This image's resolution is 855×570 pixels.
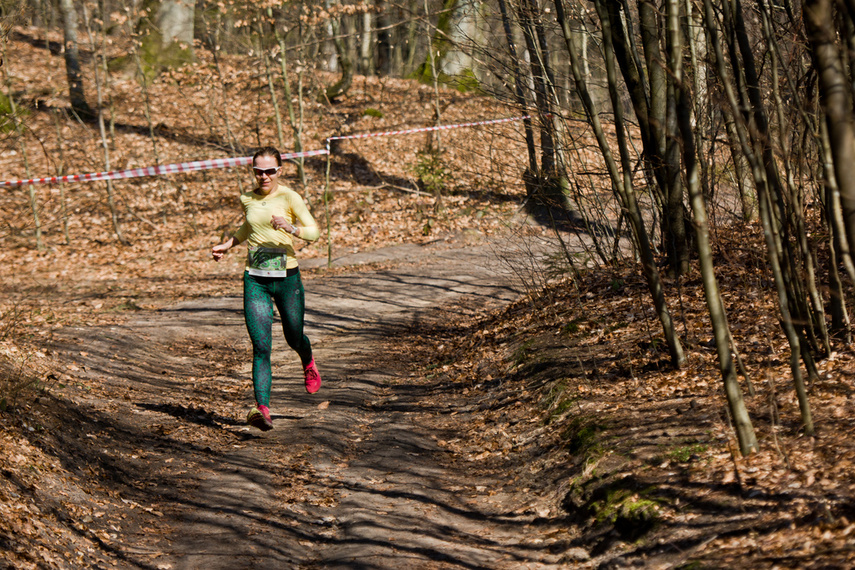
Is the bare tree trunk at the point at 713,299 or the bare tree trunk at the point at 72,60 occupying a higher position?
the bare tree trunk at the point at 72,60

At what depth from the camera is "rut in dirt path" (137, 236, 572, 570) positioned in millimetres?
4070

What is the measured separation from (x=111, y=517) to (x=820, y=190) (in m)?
5.42

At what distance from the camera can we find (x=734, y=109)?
139 inches

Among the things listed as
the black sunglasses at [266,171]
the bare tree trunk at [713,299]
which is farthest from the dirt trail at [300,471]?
the black sunglasses at [266,171]

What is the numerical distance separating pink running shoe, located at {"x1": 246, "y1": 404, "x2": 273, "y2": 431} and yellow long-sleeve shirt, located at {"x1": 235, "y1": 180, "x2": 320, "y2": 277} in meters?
1.05

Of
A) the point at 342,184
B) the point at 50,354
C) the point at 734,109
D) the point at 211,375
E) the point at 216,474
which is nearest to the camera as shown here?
the point at 734,109

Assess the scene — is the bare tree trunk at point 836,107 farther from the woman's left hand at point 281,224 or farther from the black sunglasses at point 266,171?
the black sunglasses at point 266,171

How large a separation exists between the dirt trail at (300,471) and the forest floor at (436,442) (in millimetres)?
21

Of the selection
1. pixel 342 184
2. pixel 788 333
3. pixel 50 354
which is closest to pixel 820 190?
pixel 788 333

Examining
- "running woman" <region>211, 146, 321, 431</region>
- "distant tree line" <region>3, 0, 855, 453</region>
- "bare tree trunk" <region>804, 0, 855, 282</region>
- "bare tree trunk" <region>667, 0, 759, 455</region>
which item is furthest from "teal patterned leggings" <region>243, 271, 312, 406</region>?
"bare tree trunk" <region>804, 0, 855, 282</region>

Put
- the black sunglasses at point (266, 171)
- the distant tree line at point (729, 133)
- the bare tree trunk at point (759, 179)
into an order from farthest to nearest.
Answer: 1. the black sunglasses at point (266, 171)
2. the distant tree line at point (729, 133)
3. the bare tree trunk at point (759, 179)

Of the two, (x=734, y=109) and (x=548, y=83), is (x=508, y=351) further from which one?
(x=734, y=109)

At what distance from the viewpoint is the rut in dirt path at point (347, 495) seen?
407cm

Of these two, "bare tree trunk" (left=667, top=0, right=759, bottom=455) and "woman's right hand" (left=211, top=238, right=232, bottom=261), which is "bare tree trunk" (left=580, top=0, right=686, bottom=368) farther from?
"woman's right hand" (left=211, top=238, right=232, bottom=261)
